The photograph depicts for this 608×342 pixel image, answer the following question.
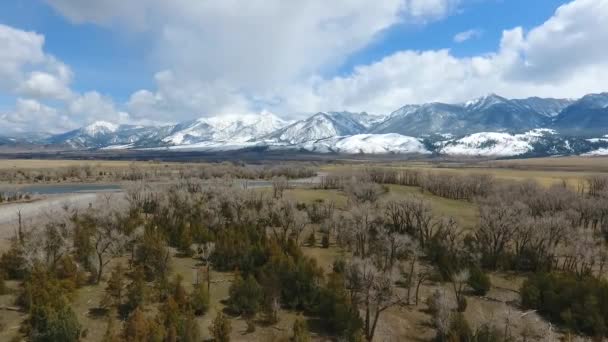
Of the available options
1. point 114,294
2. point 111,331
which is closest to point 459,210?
point 114,294

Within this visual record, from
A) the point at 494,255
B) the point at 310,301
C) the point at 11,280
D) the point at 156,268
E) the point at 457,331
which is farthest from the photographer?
the point at 494,255

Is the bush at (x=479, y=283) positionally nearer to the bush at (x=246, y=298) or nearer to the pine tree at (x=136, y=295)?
the bush at (x=246, y=298)

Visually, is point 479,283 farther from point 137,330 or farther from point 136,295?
point 136,295

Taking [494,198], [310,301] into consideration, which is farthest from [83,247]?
[494,198]

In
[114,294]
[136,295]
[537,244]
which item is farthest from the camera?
[537,244]

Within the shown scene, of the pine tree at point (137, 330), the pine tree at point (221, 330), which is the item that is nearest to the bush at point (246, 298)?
the pine tree at point (221, 330)

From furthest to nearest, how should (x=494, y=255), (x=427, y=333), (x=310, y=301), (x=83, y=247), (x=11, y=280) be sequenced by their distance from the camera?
1. (x=494, y=255)
2. (x=83, y=247)
3. (x=11, y=280)
4. (x=310, y=301)
5. (x=427, y=333)

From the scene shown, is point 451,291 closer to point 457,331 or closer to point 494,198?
point 457,331

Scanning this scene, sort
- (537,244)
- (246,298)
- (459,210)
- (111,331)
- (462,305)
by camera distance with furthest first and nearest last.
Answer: (459,210) → (537,244) → (462,305) → (246,298) → (111,331)
